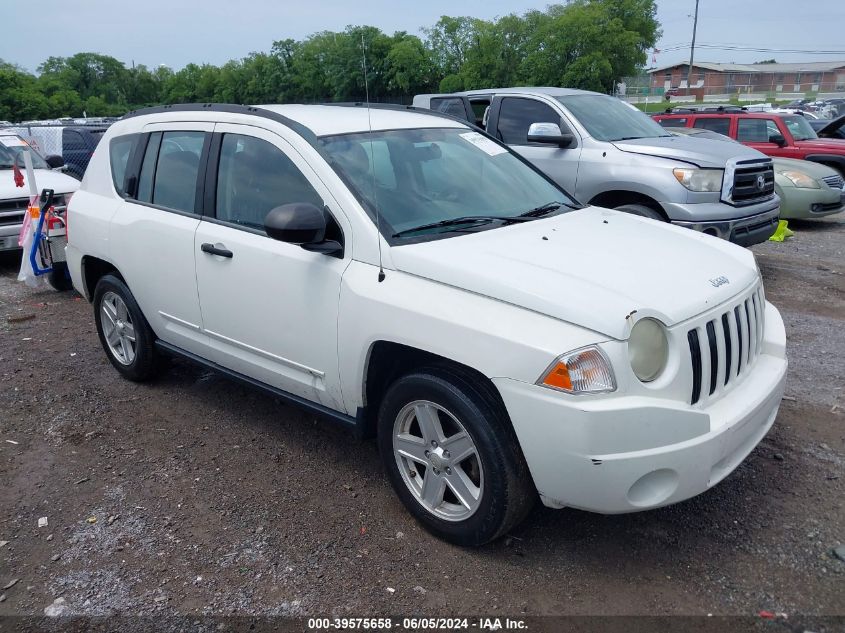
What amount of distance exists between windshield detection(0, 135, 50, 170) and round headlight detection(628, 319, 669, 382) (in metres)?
9.24

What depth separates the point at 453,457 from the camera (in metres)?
3.00

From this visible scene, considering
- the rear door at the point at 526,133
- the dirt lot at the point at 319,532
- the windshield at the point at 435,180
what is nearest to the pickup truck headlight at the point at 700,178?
the rear door at the point at 526,133

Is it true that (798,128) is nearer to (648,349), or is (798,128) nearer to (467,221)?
(467,221)

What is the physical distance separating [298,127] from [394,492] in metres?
1.88

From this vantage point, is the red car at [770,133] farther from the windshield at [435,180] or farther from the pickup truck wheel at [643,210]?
the windshield at [435,180]

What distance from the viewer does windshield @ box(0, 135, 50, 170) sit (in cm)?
956

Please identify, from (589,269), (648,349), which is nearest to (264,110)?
(589,269)

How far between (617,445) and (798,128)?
42.0 feet

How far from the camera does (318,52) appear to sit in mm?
4992

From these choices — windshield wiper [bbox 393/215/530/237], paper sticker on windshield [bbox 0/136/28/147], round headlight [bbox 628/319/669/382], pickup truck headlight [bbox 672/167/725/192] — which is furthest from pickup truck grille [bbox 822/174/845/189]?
paper sticker on windshield [bbox 0/136/28/147]

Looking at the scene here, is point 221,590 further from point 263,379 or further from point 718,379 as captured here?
point 718,379

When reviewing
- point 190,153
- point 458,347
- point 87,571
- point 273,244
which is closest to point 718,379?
point 458,347

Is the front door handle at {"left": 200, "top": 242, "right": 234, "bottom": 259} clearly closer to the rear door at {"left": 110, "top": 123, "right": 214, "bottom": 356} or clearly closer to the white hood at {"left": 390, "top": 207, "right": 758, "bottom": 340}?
the rear door at {"left": 110, "top": 123, "right": 214, "bottom": 356}

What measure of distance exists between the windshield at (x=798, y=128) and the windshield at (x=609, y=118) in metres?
6.17
